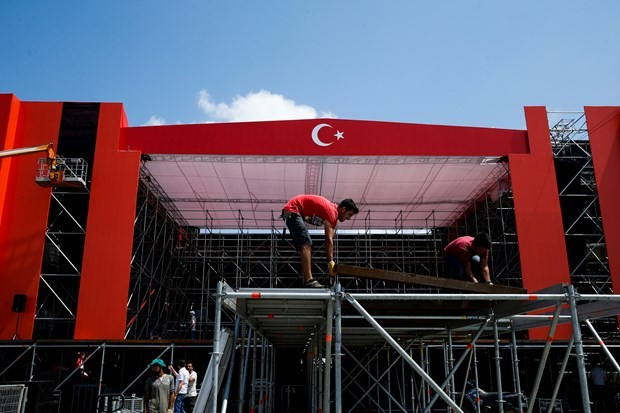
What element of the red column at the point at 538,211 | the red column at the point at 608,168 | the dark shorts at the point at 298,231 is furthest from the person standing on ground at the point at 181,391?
the red column at the point at 608,168

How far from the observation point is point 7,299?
15.1 m

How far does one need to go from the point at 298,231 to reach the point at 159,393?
5124mm

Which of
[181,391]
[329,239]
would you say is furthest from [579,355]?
[181,391]

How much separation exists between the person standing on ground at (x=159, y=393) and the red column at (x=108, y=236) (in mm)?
5413

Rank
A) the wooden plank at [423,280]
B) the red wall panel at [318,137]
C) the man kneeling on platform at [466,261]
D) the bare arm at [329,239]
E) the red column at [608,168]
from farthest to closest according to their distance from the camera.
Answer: the red wall panel at [318,137]
the red column at [608,168]
the man kneeling on platform at [466,261]
the bare arm at [329,239]
the wooden plank at [423,280]

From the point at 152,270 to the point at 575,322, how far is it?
16104 millimetres

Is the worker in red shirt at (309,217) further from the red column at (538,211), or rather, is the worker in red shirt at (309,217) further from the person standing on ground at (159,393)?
the red column at (538,211)

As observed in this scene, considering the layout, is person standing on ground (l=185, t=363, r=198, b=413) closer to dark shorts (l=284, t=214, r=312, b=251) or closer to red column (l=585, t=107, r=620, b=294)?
dark shorts (l=284, t=214, r=312, b=251)

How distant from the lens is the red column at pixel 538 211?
15.6 metres

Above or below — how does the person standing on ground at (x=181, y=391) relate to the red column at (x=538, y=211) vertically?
below

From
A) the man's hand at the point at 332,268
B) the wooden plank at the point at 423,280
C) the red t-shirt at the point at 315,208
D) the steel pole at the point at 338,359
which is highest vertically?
the red t-shirt at the point at 315,208

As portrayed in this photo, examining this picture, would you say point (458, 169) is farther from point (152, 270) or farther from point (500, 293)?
point (500, 293)

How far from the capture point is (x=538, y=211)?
52.9 feet

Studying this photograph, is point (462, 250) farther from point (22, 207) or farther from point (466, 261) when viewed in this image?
point (22, 207)
